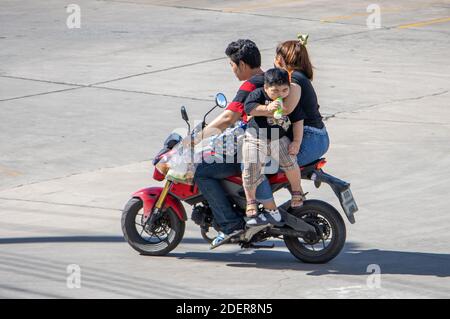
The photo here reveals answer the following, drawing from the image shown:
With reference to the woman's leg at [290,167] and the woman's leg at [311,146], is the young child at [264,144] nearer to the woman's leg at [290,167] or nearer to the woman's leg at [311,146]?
the woman's leg at [290,167]

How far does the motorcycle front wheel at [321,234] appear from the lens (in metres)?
8.82

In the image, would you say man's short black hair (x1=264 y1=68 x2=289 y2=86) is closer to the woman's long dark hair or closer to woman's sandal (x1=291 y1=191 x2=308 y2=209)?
the woman's long dark hair

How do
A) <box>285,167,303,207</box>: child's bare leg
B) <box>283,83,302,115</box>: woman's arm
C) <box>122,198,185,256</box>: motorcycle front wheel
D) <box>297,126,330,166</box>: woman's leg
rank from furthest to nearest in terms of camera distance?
<box>122,198,185,256</box>: motorcycle front wheel < <box>297,126,330,166</box>: woman's leg < <box>285,167,303,207</box>: child's bare leg < <box>283,83,302,115</box>: woman's arm

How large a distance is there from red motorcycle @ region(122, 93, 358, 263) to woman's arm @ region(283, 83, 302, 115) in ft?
1.58

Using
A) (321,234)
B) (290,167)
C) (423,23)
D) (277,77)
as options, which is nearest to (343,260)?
(321,234)

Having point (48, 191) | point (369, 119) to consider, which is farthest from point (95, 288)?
point (369, 119)

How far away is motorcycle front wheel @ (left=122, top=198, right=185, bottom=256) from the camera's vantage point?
30.3ft

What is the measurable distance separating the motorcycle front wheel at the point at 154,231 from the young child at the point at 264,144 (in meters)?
0.70

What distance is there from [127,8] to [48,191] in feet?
40.8

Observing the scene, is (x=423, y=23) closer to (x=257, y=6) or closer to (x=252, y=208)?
(x=257, y=6)

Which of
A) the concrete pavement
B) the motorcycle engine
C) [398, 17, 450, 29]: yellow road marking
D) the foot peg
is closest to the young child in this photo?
the foot peg

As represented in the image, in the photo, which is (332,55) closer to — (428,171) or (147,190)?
(428,171)

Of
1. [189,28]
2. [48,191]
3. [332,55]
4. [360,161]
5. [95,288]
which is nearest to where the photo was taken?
[95,288]

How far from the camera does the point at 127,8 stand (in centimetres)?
2344
